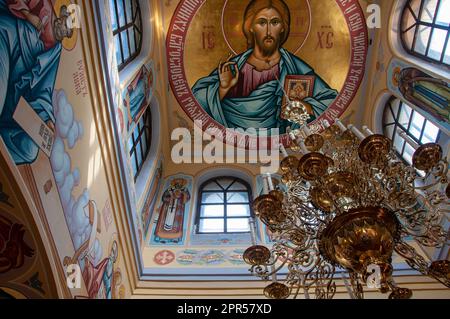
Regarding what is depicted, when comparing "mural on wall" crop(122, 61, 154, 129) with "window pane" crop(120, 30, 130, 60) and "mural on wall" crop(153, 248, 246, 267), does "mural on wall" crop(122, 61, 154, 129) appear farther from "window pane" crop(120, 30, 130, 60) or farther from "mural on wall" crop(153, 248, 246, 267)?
"mural on wall" crop(153, 248, 246, 267)

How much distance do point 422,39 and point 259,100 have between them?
161 inches

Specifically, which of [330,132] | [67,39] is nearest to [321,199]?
[330,132]

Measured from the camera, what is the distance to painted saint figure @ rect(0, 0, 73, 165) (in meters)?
3.02

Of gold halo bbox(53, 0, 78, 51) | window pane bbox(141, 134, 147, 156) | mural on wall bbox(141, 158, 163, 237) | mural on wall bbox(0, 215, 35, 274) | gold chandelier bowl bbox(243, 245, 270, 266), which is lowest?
mural on wall bbox(141, 158, 163, 237)

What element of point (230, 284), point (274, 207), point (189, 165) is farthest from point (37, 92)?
point (189, 165)

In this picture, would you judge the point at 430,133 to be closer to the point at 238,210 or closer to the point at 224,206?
the point at 238,210

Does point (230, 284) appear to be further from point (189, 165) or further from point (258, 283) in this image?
point (189, 165)

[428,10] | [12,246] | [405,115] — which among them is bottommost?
[405,115]

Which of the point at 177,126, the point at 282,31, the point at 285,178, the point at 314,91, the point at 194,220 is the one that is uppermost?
the point at 282,31

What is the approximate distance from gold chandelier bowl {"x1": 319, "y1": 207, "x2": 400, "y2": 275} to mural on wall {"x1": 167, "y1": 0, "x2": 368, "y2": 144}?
21.7ft

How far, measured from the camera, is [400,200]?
3984 millimetres

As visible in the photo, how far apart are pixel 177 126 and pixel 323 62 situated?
4.02 m

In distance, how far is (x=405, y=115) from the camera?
27.4 ft

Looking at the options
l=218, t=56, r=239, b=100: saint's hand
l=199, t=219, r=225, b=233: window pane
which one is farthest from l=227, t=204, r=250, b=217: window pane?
l=218, t=56, r=239, b=100: saint's hand
